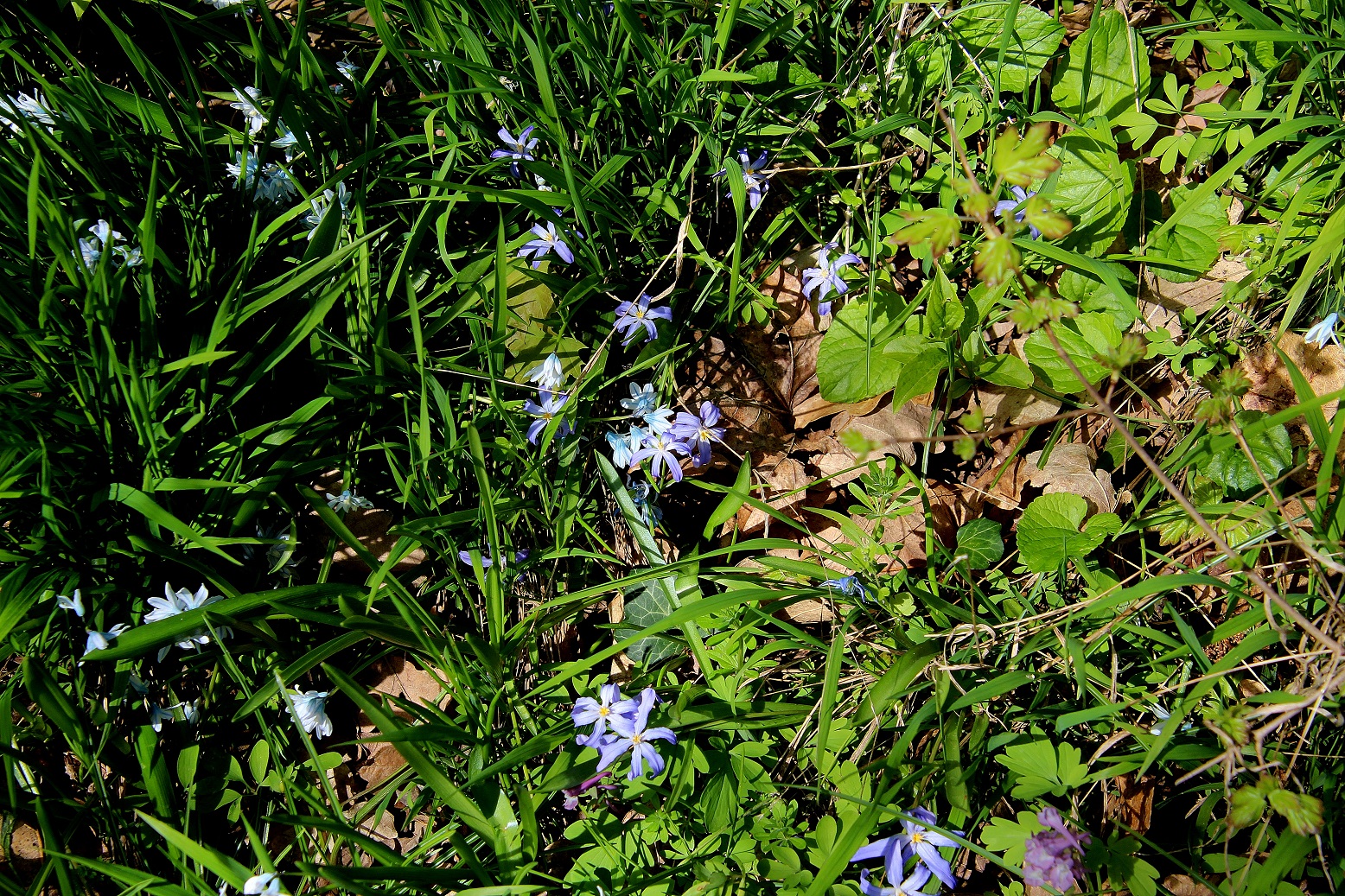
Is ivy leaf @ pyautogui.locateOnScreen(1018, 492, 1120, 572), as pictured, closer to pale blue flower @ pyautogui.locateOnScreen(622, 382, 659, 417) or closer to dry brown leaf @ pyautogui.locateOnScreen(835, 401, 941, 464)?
dry brown leaf @ pyautogui.locateOnScreen(835, 401, 941, 464)

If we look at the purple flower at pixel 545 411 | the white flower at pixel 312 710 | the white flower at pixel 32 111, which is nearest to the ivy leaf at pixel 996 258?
the purple flower at pixel 545 411

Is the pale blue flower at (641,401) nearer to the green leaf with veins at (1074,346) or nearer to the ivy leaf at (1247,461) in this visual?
the green leaf with veins at (1074,346)

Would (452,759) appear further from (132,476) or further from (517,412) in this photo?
(132,476)

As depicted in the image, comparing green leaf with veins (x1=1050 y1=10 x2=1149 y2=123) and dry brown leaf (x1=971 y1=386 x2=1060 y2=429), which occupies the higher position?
green leaf with veins (x1=1050 y1=10 x2=1149 y2=123)

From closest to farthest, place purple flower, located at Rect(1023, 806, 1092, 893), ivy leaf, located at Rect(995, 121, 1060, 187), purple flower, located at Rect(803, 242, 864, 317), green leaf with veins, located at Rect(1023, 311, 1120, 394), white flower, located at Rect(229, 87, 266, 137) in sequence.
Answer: ivy leaf, located at Rect(995, 121, 1060, 187), purple flower, located at Rect(1023, 806, 1092, 893), green leaf with veins, located at Rect(1023, 311, 1120, 394), purple flower, located at Rect(803, 242, 864, 317), white flower, located at Rect(229, 87, 266, 137)

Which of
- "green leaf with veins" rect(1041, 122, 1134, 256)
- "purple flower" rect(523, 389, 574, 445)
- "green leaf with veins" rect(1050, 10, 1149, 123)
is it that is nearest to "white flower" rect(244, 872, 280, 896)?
"purple flower" rect(523, 389, 574, 445)
